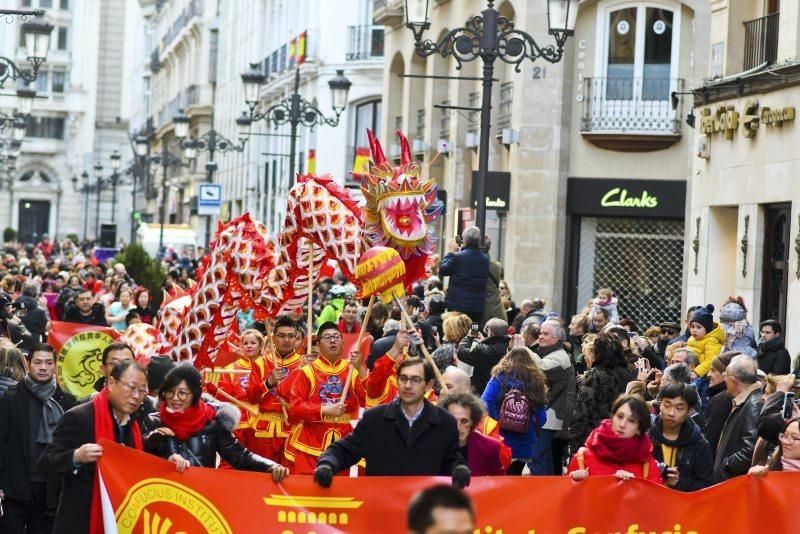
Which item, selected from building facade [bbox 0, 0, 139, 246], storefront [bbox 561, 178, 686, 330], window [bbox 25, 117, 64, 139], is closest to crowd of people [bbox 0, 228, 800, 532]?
storefront [bbox 561, 178, 686, 330]

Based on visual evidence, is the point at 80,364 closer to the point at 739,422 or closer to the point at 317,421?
the point at 317,421

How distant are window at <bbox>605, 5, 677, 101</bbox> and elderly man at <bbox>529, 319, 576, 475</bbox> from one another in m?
15.8

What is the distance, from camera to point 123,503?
363 inches

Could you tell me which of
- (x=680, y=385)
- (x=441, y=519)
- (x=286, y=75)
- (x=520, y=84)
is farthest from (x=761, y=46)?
(x=286, y=75)

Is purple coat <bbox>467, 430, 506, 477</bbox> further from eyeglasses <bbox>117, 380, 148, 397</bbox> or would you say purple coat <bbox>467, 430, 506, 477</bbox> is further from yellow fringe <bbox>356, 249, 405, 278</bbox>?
yellow fringe <bbox>356, 249, 405, 278</bbox>

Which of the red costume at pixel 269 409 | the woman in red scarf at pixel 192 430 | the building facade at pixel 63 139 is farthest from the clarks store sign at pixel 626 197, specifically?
the building facade at pixel 63 139

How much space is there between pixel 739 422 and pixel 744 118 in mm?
11549

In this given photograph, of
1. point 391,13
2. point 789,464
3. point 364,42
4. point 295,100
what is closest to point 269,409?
point 789,464

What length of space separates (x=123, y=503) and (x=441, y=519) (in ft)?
14.5

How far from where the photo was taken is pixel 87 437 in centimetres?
917

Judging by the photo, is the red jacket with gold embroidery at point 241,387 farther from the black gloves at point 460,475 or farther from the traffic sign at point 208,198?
the traffic sign at point 208,198

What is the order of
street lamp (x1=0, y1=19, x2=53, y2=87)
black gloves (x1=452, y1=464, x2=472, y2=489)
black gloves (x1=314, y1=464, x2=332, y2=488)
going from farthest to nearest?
street lamp (x1=0, y1=19, x2=53, y2=87) → black gloves (x1=314, y1=464, x2=332, y2=488) → black gloves (x1=452, y1=464, x2=472, y2=489)

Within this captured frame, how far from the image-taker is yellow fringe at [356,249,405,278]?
12.2m

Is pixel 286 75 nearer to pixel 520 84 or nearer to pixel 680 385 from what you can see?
pixel 520 84
